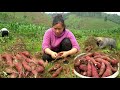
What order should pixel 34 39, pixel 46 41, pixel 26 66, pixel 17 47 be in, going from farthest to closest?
pixel 34 39 < pixel 17 47 < pixel 46 41 < pixel 26 66

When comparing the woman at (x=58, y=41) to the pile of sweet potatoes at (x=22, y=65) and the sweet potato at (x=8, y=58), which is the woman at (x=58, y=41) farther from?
the sweet potato at (x=8, y=58)

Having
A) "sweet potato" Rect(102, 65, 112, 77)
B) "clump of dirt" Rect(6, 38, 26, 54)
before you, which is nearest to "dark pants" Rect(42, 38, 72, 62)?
"clump of dirt" Rect(6, 38, 26, 54)

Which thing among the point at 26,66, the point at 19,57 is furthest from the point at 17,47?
the point at 26,66

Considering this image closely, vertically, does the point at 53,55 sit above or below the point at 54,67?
above

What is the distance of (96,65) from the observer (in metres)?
5.07

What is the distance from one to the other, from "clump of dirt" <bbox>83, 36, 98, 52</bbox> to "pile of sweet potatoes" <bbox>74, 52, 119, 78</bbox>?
97 mm

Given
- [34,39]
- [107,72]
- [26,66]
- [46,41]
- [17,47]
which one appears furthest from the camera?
[34,39]

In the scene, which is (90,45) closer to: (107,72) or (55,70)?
(107,72)

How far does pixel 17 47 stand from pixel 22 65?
35 cm

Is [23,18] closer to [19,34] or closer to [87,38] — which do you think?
[19,34]

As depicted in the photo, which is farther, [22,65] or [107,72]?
[22,65]
